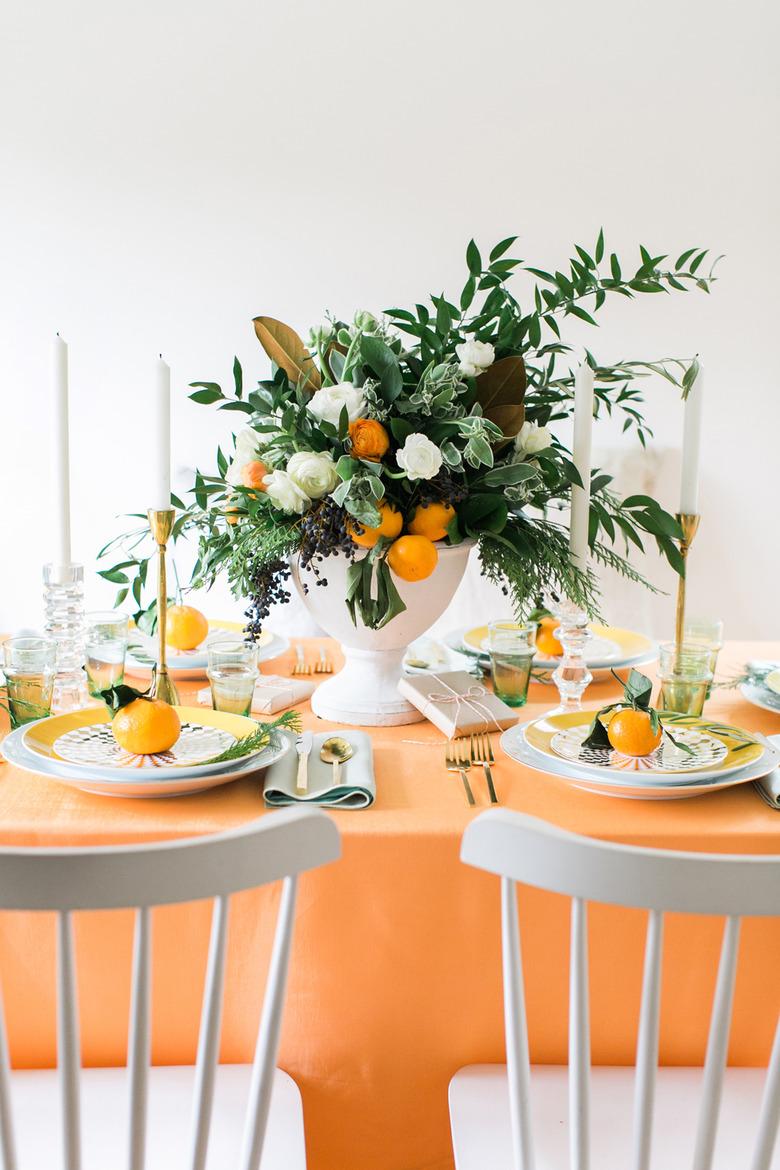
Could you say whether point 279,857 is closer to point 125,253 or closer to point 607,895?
point 607,895

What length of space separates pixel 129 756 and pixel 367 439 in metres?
0.50

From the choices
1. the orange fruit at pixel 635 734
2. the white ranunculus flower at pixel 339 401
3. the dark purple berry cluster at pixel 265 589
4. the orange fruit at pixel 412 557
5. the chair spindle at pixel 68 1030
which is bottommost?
the chair spindle at pixel 68 1030

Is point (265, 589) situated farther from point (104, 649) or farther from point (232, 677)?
point (104, 649)

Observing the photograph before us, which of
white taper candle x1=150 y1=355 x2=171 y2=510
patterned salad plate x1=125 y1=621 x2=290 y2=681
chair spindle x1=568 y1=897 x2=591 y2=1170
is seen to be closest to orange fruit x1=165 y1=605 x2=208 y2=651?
patterned salad plate x1=125 y1=621 x2=290 y2=681

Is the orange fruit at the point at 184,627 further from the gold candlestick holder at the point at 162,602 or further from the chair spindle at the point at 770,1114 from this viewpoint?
the chair spindle at the point at 770,1114

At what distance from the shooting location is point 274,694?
153cm

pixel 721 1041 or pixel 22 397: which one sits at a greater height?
pixel 22 397

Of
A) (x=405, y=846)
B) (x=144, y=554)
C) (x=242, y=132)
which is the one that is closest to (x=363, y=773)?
(x=405, y=846)

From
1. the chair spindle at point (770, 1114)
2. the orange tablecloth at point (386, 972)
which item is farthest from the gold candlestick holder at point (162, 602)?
the chair spindle at point (770, 1114)

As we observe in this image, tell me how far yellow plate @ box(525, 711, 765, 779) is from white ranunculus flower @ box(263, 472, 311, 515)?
425 millimetres

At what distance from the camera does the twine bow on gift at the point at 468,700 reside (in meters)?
1.42

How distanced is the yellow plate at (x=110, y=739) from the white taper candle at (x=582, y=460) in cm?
54

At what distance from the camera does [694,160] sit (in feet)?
10.00

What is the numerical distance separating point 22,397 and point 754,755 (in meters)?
2.63
